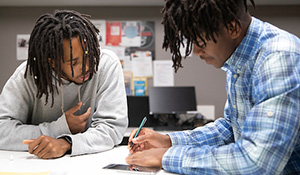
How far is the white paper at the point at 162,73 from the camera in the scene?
2.57 meters

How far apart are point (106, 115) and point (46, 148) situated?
0.24 meters

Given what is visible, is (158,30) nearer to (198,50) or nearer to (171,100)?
(171,100)

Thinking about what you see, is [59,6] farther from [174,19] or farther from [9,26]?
[174,19]

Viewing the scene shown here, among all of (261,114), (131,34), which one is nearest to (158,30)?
(131,34)

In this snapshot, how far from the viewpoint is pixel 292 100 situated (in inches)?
24.5

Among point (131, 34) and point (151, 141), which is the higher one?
point (131, 34)

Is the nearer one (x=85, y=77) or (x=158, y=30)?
(x=85, y=77)

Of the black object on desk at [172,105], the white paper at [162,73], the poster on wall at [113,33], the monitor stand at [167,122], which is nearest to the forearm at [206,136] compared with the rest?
the monitor stand at [167,122]

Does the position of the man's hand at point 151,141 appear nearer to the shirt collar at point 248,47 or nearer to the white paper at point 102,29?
the shirt collar at point 248,47

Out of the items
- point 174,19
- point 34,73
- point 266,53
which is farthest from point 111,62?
point 266,53

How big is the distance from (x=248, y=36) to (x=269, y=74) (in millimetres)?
129

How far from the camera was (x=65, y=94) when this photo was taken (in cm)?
113

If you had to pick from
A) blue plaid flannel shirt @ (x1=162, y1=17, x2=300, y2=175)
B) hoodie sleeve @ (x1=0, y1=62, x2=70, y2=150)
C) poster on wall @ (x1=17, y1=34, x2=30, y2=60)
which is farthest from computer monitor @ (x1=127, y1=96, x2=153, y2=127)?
blue plaid flannel shirt @ (x1=162, y1=17, x2=300, y2=175)

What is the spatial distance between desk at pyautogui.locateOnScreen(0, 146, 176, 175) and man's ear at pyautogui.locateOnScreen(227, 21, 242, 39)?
369 mm
